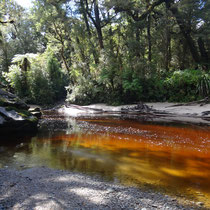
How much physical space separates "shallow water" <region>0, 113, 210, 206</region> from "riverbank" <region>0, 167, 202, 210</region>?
1.18 feet

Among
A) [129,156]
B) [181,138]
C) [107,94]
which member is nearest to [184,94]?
[107,94]

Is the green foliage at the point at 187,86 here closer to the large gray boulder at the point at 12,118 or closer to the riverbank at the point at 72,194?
the large gray boulder at the point at 12,118

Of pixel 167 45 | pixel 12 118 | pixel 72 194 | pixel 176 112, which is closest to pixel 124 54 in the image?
pixel 167 45

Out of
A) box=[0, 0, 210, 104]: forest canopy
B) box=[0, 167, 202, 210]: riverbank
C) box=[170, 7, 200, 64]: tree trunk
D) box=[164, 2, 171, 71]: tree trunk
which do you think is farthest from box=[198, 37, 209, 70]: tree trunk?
box=[0, 167, 202, 210]: riverbank

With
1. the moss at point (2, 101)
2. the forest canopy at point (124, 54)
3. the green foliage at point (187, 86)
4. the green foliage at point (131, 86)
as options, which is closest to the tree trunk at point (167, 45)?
the forest canopy at point (124, 54)

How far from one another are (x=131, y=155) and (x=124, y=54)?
14.6 metres

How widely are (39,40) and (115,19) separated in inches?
839

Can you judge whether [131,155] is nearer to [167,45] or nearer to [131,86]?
[131,86]

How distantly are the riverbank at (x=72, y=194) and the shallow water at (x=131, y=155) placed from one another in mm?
359

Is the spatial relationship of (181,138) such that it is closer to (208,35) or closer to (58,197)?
(58,197)

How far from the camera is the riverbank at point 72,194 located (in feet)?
8.78

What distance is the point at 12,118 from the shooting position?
24.0 ft

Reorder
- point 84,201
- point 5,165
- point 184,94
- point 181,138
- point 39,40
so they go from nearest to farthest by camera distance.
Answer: point 84,201, point 5,165, point 181,138, point 184,94, point 39,40

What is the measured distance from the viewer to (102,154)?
5.26m
